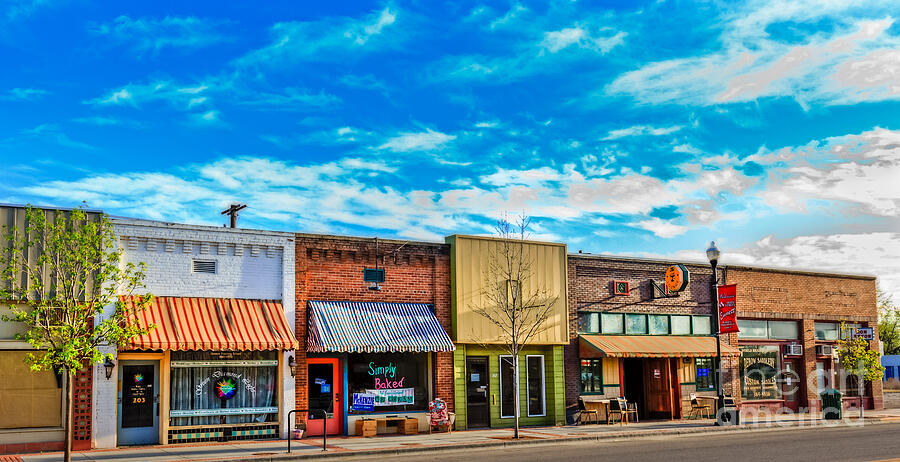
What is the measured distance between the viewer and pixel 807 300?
36719 mm

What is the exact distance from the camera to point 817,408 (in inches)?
1420

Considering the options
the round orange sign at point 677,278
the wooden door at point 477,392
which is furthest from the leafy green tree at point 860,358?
the wooden door at point 477,392

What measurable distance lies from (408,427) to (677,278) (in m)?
Result: 12.1

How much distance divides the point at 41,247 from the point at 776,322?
1107 inches

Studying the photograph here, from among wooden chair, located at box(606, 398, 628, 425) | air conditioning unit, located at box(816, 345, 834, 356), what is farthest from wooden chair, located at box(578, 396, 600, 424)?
air conditioning unit, located at box(816, 345, 834, 356)

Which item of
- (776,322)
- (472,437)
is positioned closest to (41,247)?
(472,437)

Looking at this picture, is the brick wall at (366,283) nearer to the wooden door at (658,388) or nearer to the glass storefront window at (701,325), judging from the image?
the wooden door at (658,388)

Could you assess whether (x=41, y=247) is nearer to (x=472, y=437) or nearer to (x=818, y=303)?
(x=472, y=437)

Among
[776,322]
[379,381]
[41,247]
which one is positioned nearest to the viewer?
[41,247]

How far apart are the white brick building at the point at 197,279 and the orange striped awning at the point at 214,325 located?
0.43 feet

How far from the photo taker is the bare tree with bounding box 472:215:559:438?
27906 mm

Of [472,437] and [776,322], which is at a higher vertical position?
[776,322]

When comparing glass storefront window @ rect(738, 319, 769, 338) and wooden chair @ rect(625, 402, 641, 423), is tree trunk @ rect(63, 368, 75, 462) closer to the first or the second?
wooden chair @ rect(625, 402, 641, 423)

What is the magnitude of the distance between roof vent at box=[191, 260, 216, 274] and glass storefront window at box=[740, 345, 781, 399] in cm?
2140
